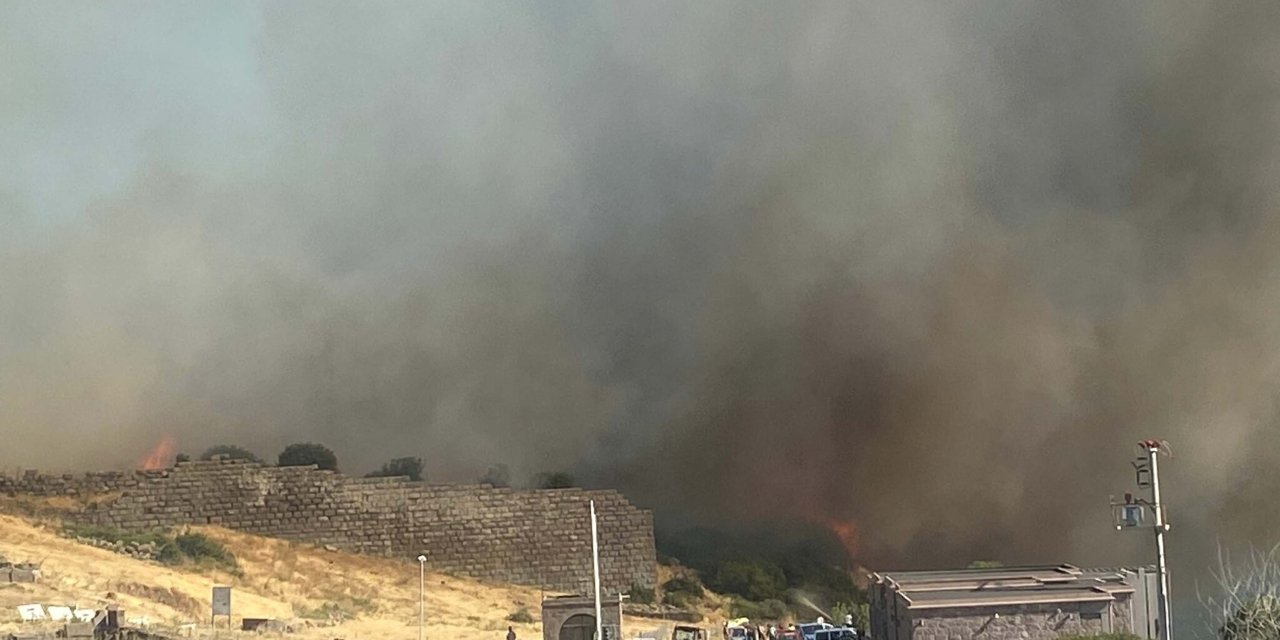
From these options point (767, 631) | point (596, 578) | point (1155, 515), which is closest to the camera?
point (1155, 515)

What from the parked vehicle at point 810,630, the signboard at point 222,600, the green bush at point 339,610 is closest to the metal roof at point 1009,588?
the parked vehicle at point 810,630

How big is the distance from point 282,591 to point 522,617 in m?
6.31

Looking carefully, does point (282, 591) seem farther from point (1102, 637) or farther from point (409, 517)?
point (1102, 637)

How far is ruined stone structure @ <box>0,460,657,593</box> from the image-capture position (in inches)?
1593

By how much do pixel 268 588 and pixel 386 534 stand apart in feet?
18.8

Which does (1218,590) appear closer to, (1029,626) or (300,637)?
(1029,626)

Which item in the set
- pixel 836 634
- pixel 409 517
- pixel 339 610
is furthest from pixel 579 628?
pixel 409 517

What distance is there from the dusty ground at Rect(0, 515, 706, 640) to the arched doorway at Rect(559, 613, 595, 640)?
416 cm

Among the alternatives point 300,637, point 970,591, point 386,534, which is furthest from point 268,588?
point 970,591

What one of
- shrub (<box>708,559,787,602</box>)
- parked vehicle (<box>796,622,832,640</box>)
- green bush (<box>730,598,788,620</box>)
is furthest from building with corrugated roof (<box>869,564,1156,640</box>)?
shrub (<box>708,559,787,602</box>)

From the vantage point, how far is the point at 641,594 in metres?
40.3

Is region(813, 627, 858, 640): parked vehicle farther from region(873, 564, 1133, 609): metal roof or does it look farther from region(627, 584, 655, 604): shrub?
region(627, 584, 655, 604): shrub

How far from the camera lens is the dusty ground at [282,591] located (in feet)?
92.5

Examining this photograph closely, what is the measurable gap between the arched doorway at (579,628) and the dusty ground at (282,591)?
4158 mm
